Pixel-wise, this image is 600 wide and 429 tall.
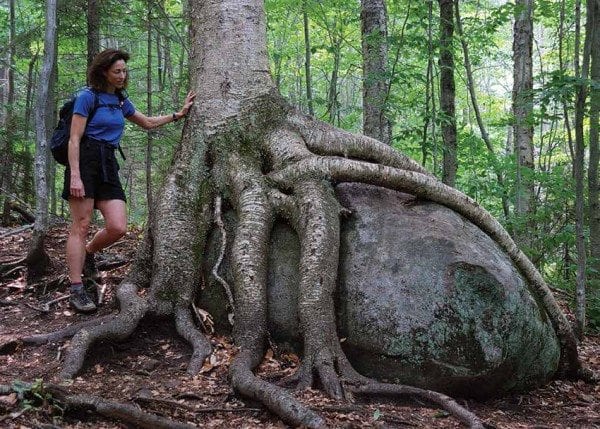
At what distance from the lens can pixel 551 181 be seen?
28.8 ft

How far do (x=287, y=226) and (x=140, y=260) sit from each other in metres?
1.49

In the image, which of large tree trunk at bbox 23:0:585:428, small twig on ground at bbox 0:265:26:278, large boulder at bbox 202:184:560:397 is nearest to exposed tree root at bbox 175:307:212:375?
large tree trunk at bbox 23:0:585:428

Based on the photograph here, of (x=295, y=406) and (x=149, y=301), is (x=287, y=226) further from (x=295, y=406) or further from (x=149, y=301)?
(x=295, y=406)

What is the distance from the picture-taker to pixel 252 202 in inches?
181

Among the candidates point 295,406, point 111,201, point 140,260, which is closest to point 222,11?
point 111,201

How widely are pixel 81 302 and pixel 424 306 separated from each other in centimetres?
311

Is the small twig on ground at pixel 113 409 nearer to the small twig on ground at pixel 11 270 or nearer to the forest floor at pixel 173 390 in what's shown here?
the forest floor at pixel 173 390

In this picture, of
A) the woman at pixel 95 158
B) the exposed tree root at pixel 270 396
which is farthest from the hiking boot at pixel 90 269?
the exposed tree root at pixel 270 396

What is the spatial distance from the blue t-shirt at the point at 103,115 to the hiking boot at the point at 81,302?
1433mm

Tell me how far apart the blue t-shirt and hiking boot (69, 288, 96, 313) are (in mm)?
1433

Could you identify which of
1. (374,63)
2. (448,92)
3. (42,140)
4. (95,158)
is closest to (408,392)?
(95,158)

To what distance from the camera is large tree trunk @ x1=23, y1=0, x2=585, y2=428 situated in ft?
13.3

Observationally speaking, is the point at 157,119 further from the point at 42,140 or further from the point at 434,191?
the point at 434,191

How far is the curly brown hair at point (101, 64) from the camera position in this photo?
457 cm
